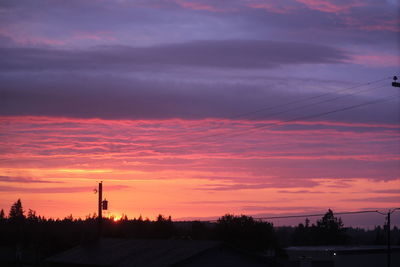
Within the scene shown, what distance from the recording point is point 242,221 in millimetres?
94062

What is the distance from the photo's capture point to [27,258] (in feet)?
310

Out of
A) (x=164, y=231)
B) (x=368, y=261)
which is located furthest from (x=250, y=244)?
(x=164, y=231)

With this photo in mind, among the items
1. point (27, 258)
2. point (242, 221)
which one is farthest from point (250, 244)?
point (27, 258)

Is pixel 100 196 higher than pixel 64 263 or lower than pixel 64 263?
higher

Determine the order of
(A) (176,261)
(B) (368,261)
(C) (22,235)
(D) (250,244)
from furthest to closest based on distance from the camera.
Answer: (C) (22,235) → (D) (250,244) → (B) (368,261) → (A) (176,261)

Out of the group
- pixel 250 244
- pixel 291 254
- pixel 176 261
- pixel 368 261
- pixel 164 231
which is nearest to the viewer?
pixel 176 261

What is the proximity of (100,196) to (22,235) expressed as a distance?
217 feet

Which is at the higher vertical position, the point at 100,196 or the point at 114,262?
the point at 100,196

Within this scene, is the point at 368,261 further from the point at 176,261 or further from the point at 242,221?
the point at 176,261

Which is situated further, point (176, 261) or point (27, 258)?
point (27, 258)

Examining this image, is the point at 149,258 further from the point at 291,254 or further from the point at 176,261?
the point at 291,254

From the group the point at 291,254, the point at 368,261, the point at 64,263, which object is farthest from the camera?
the point at 291,254

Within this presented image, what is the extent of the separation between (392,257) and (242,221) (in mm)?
23941

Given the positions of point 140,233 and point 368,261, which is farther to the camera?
point 140,233
